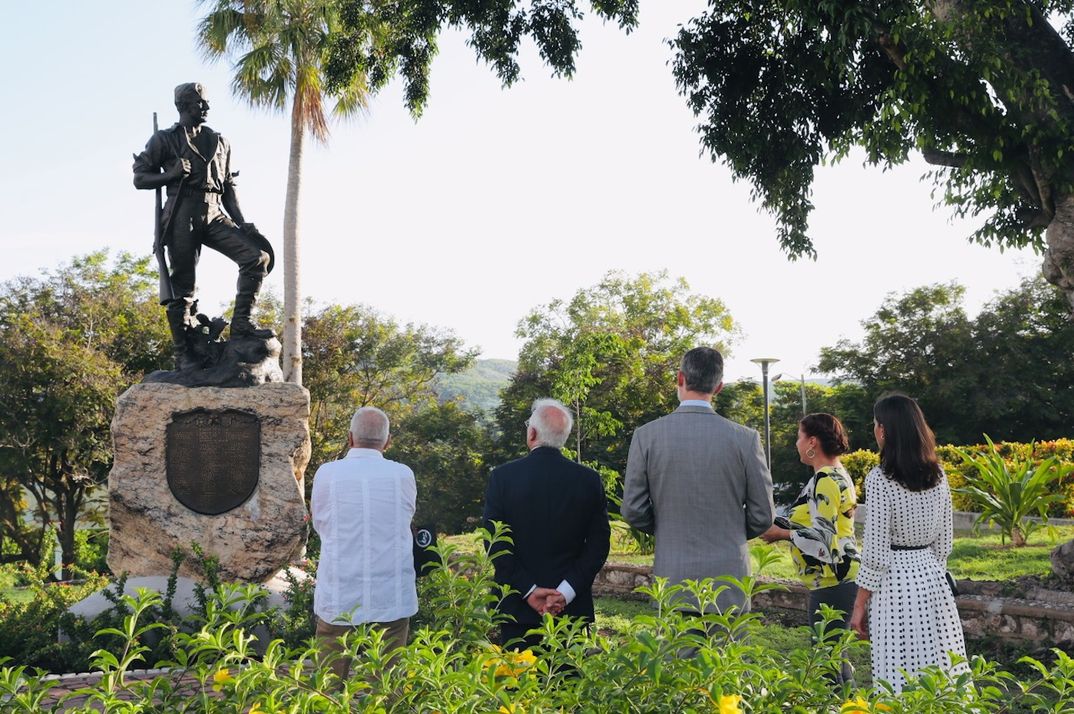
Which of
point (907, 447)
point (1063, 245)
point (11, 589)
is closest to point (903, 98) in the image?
point (1063, 245)

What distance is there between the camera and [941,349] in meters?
29.4

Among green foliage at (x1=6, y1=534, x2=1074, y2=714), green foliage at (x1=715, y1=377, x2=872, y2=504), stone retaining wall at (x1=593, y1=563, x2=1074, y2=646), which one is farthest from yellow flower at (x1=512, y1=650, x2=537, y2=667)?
green foliage at (x1=715, y1=377, x2=872, y2=504)

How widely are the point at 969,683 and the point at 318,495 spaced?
9.44ft

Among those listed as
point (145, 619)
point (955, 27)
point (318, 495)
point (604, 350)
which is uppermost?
point (955, 27)

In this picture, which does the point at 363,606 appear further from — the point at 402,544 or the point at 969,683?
the point at 969,683

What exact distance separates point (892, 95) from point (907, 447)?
6.25 m

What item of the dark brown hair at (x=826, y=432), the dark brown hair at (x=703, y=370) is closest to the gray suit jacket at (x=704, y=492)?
the dark brown hair at (x=703, y=370)

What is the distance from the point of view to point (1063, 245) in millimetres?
9180

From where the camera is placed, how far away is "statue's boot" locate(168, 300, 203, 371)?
822 centimetres

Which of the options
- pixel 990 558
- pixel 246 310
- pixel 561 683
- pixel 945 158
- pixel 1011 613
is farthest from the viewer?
pixel 990 558

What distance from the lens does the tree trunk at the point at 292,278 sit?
58.4ft

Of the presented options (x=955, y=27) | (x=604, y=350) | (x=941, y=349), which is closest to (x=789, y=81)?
(x=955, y=27)

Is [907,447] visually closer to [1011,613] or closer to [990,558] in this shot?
[1011,613]

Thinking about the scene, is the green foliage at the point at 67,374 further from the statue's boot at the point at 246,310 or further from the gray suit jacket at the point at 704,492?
the gray suit jacket at the point at 704,492
